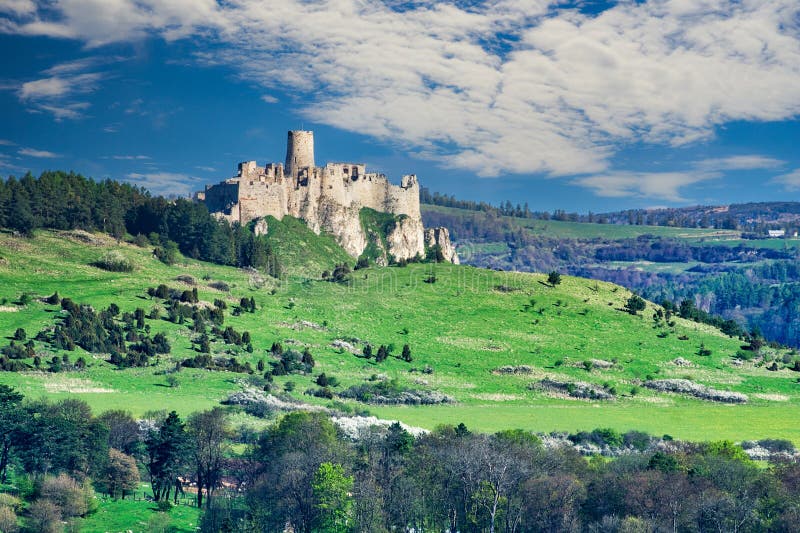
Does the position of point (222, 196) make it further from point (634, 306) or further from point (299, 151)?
point (634, 306)

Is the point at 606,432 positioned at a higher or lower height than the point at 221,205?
lower

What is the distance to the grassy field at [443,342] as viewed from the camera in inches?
3799

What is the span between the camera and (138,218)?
16062cm

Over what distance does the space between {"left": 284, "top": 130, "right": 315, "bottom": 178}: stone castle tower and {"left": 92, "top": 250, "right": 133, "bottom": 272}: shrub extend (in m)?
60.5

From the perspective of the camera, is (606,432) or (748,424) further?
(748,424)

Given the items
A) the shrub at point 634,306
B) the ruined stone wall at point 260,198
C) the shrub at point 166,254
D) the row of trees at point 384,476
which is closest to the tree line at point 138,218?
the shrub at point 166,254

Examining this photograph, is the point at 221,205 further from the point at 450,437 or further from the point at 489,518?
the point at 489,518

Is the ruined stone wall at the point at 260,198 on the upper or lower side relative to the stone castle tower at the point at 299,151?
lower

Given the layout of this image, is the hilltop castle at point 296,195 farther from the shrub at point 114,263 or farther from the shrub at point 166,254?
the shrub at point 114,263

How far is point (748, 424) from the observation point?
101 m

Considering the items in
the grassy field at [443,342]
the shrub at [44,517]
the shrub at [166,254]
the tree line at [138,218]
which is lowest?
the shrub at [44,517]

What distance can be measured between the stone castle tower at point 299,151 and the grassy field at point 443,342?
3628 centimetres

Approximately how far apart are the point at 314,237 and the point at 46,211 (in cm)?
5438

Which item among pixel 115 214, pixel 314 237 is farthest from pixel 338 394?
pixel 314 237
